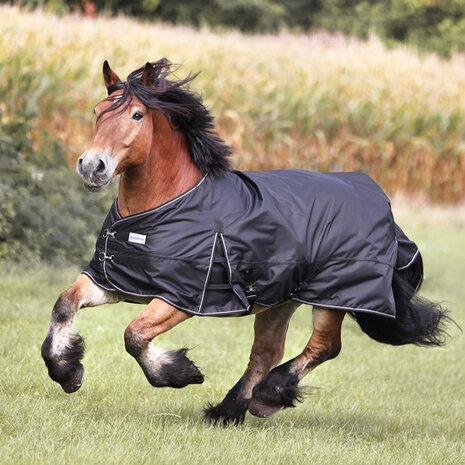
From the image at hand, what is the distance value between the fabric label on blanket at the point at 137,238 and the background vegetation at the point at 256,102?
5.21m

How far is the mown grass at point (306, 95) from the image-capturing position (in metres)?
14.8

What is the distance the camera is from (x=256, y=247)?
4.66m

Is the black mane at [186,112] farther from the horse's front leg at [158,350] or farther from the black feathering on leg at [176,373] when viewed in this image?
the black feathering on leg at [176,373]

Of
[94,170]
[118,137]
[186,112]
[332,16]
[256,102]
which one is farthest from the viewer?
[332,16]

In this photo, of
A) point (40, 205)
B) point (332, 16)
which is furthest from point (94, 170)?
point (332, 16)

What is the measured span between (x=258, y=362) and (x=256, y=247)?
3.26 ft

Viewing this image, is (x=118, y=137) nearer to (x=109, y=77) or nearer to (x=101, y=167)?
(x=101, y=167)

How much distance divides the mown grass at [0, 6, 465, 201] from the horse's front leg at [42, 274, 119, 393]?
8.62m

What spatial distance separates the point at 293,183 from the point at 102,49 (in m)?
10.3

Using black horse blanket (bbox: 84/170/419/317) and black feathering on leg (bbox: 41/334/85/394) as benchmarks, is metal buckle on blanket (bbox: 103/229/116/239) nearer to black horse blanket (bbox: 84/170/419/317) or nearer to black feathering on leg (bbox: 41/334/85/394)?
black horse blanket (bbox: 84/170/419/317)

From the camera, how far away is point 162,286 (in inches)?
174

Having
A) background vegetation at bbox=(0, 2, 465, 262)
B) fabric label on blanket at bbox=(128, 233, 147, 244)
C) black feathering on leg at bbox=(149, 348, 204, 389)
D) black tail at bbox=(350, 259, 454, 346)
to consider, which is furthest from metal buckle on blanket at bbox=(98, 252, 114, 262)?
background vegetation at bbox=(0, 2, 465, 262)

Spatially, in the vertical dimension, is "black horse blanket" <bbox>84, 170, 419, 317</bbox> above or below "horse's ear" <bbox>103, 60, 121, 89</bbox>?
below

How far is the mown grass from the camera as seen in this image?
582 inches
